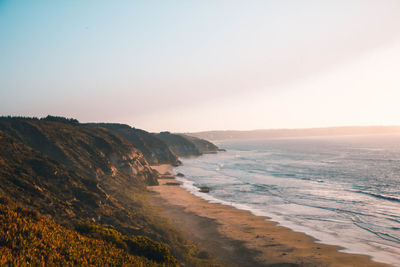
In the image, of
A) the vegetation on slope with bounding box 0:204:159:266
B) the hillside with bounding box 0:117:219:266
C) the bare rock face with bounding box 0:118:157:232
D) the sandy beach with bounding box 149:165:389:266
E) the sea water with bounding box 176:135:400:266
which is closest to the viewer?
the vegetation on slope with bounding box 0:204:159:266

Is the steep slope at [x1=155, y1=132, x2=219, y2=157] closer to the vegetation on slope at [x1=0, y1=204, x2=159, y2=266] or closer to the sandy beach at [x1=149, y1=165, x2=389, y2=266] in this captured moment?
the sandy beach at [x1=149, y1=165, x2=389, y2=266]

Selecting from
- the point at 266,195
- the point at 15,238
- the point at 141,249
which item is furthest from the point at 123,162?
the point at 15,238

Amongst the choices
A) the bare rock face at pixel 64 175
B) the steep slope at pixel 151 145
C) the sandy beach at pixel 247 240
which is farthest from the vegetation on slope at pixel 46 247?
the steep slope at pixel 151 145

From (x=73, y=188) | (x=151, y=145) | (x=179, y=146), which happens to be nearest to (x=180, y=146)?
(x=179, y=146)

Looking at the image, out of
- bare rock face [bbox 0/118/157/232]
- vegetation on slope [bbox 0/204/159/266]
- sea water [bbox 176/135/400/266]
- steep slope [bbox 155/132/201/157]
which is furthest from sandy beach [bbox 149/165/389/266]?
steep slope [bbox 155/132/201/157]

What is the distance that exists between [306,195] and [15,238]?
43.0 metres

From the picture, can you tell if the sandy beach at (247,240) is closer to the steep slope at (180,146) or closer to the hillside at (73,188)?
the hillside at (73,188)

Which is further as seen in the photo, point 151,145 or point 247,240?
point 151,145

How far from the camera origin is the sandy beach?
59.6 feet

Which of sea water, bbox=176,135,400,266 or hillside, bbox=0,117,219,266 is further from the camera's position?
sea water, bbox=176,135,400,266

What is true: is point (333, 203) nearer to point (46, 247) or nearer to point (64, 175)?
point (64, 175)

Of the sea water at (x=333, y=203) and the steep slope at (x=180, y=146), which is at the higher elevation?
the steep slope at (x=180, y=146)

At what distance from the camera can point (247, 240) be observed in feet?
72.1

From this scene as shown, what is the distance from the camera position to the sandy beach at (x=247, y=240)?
18172mm
